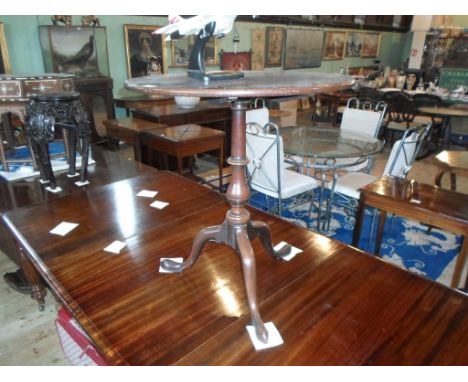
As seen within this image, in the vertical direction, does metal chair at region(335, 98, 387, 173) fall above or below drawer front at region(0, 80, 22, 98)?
below

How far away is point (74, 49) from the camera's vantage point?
13.6 feet

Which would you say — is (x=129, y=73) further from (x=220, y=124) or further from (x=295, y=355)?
(x=295, y=355)

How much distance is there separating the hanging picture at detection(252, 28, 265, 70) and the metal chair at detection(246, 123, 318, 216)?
14.8 ft

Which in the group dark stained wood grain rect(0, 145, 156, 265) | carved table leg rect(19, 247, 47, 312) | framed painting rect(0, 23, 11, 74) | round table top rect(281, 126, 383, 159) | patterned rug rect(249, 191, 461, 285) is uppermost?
framed painting rect(0, 23, 11, 74)

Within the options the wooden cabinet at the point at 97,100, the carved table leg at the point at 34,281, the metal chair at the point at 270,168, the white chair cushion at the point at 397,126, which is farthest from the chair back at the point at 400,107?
the carved table leg at the point at 34,281

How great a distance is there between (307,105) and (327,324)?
7.71 meters

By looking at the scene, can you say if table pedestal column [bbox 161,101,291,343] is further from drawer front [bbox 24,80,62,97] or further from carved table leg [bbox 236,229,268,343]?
drawer front [bbox 24,80,62,97]

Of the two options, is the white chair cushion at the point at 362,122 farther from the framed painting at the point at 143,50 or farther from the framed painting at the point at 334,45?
the framed painting at the point at 334,45

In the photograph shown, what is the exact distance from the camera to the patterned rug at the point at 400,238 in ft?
7.61

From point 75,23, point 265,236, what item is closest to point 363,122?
point 265,236

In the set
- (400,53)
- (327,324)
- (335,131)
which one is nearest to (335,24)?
(400,53)

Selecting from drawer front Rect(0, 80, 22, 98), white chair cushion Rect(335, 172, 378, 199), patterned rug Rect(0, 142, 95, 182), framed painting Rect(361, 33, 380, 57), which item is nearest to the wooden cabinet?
patterned rug Rect(0, 142, 95, 182)

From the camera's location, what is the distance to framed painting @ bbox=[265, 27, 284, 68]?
6.69 metres

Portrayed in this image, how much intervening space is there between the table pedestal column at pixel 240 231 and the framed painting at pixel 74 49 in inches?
153
